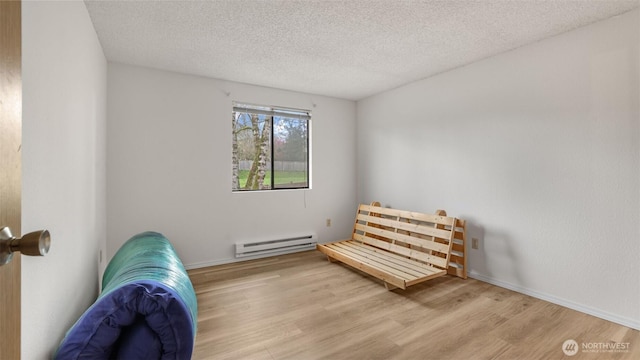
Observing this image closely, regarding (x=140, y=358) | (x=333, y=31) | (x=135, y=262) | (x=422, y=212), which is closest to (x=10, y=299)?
(x=140, y=358)

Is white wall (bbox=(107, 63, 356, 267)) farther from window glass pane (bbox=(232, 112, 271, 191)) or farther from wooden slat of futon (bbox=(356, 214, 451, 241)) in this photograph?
wooden slat of futon (bbox=(356, 214, 451, 241))

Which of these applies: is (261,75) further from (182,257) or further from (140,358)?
(140,358)

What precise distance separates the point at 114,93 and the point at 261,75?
153cm

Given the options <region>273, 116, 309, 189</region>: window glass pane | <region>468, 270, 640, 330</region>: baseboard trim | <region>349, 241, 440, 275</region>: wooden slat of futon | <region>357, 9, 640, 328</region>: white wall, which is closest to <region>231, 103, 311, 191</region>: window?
<region>273, 116, 309, 189</region>: window glass pane

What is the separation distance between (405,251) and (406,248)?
4cm

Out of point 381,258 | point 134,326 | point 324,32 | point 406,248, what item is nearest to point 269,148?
point 324,32

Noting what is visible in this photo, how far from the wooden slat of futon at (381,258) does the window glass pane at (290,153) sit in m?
1.12

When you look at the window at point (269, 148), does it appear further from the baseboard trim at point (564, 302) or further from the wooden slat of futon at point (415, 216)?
the baseboard trim at point (564, 302)

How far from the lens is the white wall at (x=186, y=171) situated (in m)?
3.07

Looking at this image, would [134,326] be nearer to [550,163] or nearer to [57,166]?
[57,166]

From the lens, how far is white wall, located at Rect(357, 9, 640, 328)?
7.14 ft

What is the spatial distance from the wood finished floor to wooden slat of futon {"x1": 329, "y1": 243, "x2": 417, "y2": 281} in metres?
0.17

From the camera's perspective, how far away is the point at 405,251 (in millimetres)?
3334

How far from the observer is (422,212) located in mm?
3670
